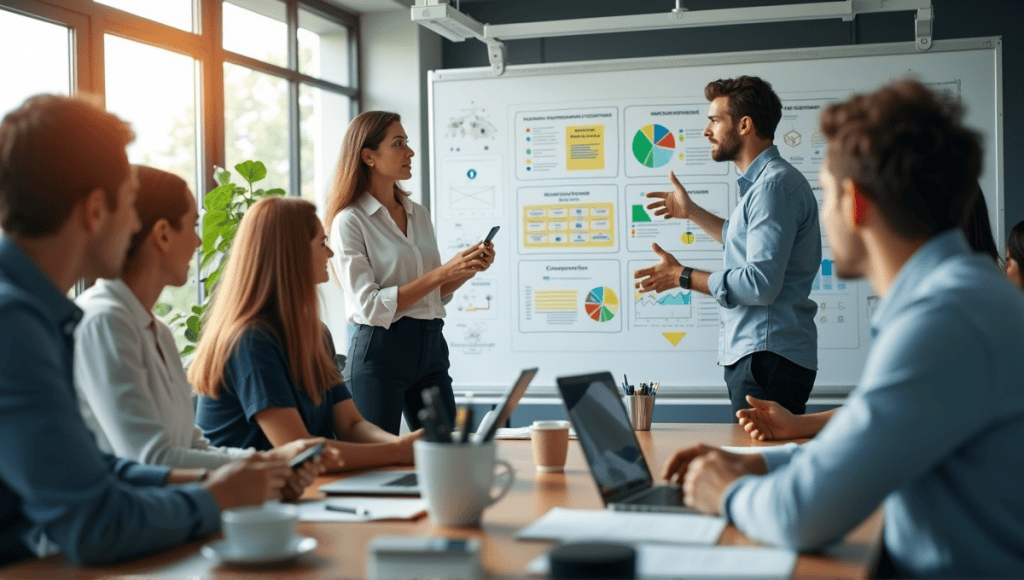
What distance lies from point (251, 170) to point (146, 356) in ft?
7.31

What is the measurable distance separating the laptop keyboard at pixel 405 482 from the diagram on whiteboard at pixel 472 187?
2996 mm

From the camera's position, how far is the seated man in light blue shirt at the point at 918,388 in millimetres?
1002

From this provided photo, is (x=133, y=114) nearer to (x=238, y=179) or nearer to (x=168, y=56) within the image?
(x=168, y=56)

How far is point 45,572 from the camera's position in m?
1.10

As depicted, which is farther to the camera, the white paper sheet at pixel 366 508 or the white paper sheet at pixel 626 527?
the white paper sheet at pixel 366 508

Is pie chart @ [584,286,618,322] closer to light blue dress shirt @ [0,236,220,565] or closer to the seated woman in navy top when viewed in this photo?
the seated woman in navy top

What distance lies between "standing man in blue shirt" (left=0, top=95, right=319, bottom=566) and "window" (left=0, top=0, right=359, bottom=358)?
1.61 m

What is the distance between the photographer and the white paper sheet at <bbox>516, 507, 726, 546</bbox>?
1181mm

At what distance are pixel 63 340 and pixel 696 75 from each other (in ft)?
11.8

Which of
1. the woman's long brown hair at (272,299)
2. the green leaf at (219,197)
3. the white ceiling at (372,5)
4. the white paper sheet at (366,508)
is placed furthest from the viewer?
the white ceiling at (372,5)

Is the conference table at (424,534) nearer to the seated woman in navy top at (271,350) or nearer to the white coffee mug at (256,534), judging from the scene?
the white coffee mug at (256,534)

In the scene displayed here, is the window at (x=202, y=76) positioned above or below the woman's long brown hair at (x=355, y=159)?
above

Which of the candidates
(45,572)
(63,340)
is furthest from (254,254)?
(45,572)

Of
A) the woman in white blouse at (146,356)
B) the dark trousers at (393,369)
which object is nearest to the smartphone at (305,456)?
the woman in white blouse at (146,356)
